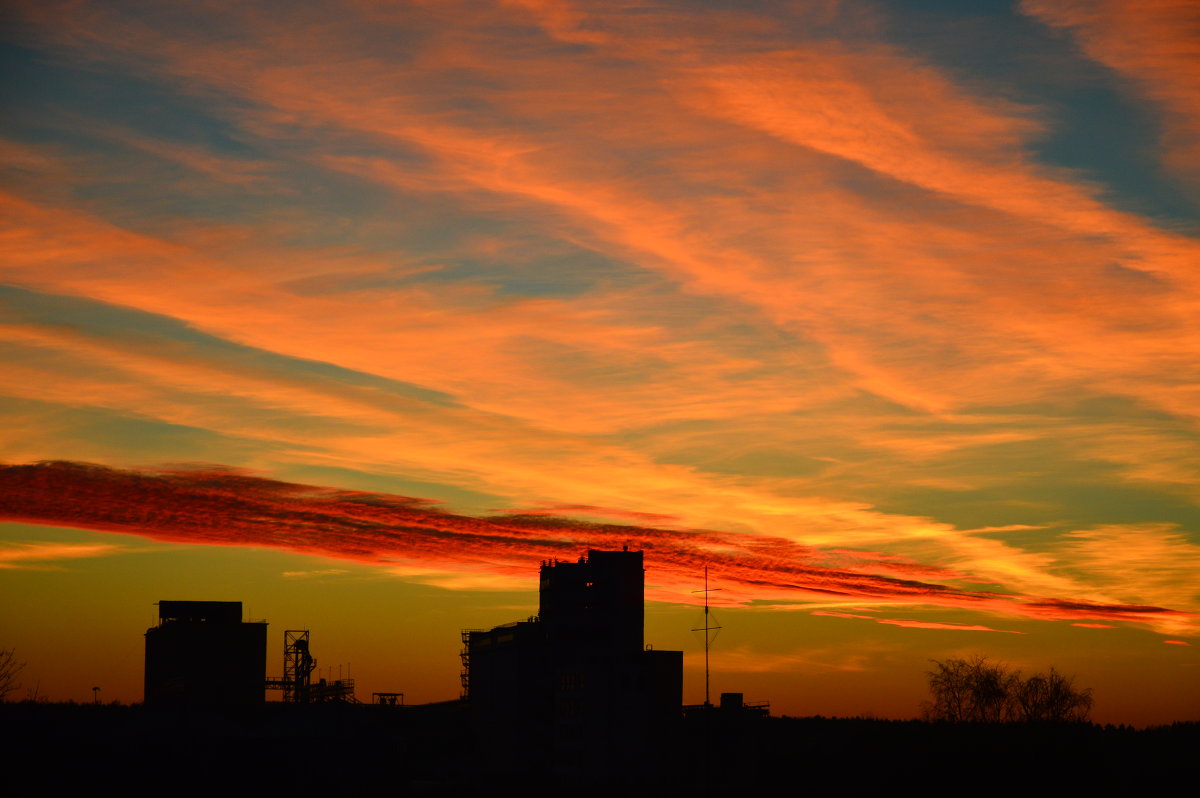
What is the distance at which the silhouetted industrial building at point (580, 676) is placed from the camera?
403ft

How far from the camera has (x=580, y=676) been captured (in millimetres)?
124500

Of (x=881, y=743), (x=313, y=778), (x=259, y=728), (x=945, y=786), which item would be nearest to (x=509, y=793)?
(x=313, y=778)

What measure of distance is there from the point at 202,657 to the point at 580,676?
54.1m

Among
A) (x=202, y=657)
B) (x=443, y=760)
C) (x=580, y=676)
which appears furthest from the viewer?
(x=202, y=657)

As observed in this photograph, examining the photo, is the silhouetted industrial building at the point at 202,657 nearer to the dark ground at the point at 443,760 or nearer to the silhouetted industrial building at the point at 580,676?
the dark ground at the point at 443,760

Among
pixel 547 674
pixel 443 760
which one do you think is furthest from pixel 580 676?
pixel 443 760

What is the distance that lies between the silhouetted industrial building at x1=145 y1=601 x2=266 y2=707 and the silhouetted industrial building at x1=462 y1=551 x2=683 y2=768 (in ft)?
105

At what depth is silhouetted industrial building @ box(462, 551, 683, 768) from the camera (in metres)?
123

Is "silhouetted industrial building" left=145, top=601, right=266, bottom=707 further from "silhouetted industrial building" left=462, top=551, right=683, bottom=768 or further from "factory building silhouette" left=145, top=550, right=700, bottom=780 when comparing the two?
"silhouetted industrial building" left=462, top=551, right=683, bottom=768

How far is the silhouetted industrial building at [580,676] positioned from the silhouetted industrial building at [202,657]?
32.1 metres

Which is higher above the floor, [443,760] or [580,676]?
[580,676]

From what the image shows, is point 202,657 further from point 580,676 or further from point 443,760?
point 580,676

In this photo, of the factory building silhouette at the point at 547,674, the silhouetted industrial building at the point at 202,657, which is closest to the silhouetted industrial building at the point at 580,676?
the factory building silhouette at the point at 547,674

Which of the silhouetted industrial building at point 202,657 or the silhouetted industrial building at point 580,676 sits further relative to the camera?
the silhouetted industrial building at point 202,657
